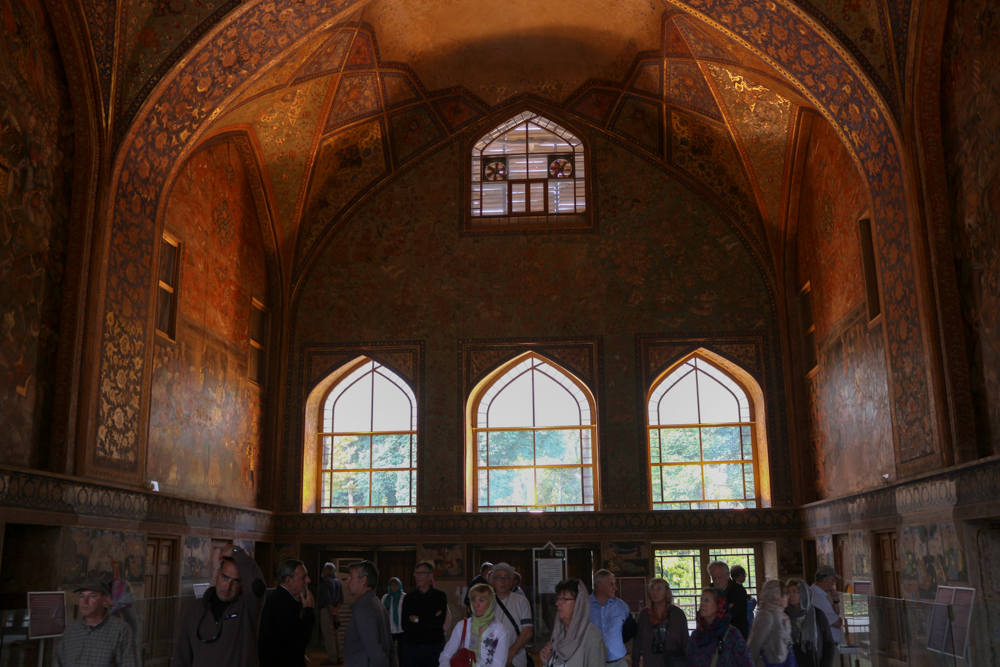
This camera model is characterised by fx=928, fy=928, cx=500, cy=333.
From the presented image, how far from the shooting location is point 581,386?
1647cm

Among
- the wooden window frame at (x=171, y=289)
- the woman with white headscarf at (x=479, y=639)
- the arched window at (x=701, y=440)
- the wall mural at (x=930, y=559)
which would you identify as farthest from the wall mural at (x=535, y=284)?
the woman with white headscarf at (x=479, y=639)

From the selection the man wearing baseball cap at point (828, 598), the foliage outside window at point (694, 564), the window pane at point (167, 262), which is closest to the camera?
the man wearing baseball cap at point (828, 598)

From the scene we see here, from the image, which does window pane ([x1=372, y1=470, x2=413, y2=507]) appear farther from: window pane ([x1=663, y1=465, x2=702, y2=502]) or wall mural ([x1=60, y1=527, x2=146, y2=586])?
wall mural ([x1=60, y1=527, x2=146, y2=586])

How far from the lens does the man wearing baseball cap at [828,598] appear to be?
299 inches

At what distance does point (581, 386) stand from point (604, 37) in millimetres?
6025

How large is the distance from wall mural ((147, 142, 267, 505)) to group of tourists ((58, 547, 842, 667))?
604 centimetres

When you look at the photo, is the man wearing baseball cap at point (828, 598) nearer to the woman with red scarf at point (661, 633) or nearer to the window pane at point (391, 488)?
the woman with red scarf at point (661, 633)

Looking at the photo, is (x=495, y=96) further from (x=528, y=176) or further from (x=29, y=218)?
(x=29, y=218)

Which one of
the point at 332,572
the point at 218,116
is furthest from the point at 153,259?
the point at 332,572

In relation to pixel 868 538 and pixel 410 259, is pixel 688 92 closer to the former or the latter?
pixel 410 259

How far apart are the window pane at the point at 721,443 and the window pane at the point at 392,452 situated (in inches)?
205

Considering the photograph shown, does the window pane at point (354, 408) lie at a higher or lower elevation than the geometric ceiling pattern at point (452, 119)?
lower

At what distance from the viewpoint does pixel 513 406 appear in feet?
54.6

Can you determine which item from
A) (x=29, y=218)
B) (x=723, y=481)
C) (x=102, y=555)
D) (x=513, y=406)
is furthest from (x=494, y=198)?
(x=102, y=555)
